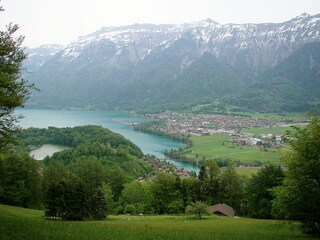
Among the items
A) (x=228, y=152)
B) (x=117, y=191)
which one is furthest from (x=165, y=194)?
(x=228, y=152)

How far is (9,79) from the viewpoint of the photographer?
14.0 meters

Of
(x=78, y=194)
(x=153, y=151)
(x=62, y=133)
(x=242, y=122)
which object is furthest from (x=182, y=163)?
(x=242, y=122)

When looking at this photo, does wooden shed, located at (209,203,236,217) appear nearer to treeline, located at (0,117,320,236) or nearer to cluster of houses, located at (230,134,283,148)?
treeline, located at (0,117,320,236)

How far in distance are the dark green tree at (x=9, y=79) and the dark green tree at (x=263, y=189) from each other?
28.1 meters

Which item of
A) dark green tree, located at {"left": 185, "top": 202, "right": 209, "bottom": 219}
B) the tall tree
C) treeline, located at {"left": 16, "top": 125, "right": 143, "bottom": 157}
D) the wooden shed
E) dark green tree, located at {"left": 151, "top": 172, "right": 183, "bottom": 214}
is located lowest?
treeline, located at {"left": 16, "top": 125, "right": 143, "bottom": 157}

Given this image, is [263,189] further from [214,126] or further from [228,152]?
[214,126]

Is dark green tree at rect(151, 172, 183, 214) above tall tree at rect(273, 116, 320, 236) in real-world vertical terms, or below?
below

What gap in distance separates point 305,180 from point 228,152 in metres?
96.7

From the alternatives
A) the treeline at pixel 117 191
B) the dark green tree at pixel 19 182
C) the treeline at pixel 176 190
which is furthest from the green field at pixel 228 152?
the dark green tree at pixel 19 182

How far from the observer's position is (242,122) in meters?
192

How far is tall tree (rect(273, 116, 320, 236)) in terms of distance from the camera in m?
16.8

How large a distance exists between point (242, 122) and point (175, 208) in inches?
6142

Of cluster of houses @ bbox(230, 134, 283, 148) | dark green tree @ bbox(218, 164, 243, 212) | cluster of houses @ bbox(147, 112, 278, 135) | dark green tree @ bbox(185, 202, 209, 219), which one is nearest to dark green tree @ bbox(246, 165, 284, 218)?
dark green tree @ bbox(185, 202, 209, 219)

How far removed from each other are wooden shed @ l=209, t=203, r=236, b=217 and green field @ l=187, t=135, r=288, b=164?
5167 cm
